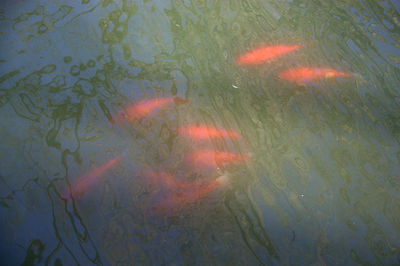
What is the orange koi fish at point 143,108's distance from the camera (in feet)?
3.31

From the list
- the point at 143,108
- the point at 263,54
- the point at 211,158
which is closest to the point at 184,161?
the point at 211,158

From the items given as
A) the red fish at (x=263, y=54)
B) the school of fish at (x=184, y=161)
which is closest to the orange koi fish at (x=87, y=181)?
the school of fish at (x=184, y=161)

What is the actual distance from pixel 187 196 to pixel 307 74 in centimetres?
65

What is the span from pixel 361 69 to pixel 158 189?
0.88 metres

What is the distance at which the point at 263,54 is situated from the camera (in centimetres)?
122

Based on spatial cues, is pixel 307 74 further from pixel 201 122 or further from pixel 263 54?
pixel 201 122

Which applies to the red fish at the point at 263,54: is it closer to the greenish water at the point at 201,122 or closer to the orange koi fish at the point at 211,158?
the greenish water at the point at 201,122

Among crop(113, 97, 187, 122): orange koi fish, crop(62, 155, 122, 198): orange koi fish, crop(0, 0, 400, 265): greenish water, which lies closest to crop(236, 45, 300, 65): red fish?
crop(0, 0, 400, 265): greenish water

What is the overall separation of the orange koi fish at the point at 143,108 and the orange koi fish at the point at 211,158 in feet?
0.68

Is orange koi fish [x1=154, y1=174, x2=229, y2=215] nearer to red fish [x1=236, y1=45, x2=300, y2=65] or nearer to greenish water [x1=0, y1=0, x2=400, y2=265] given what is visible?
greenish water [x1=0, y1=0, x2=400, y2=265]

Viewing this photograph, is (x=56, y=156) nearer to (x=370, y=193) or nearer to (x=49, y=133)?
(x=49, y=133)

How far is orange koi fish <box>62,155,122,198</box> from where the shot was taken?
0.84 metres

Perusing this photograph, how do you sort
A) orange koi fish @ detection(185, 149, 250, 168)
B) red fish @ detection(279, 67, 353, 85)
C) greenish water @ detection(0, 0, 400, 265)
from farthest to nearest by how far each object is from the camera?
1. red fish @ detection(279, 67, 353, 85)
2. orange koi fish @ detection(185, 149, 250, 168)
3. greenish water @ detection(0, 0, 400, 265)

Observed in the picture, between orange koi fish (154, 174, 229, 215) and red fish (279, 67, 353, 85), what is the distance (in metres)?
0.48
